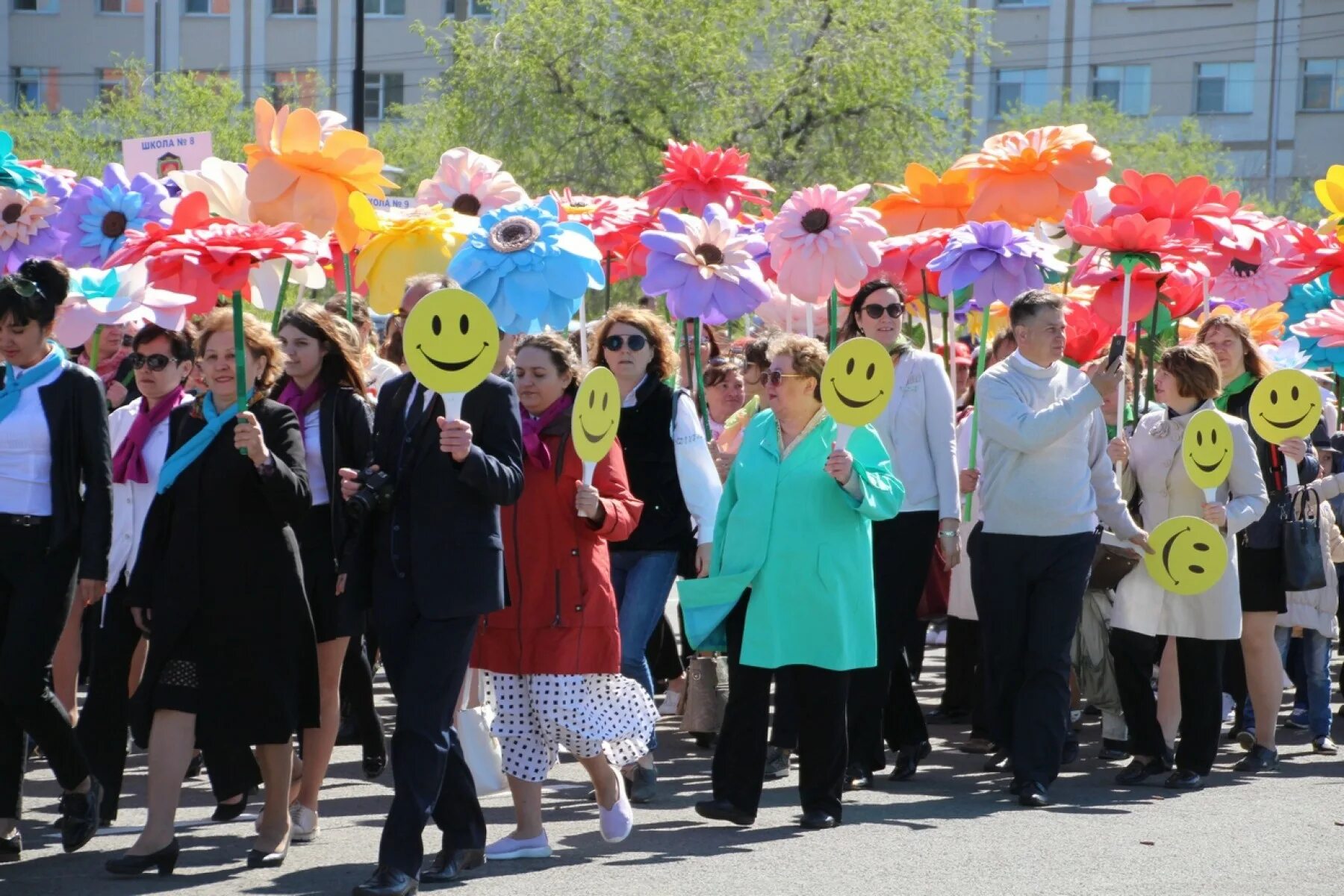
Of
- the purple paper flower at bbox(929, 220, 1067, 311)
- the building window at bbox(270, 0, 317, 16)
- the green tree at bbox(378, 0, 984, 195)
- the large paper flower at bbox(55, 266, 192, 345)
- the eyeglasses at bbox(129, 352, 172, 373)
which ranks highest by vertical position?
the building window at bbox(270, 0, 317, 16)

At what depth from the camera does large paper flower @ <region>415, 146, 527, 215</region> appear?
380 inches

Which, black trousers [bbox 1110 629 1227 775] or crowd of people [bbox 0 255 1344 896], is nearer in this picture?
crowd of people [bbox 0 255 1344 896]

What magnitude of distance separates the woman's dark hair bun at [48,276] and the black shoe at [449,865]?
2.25m

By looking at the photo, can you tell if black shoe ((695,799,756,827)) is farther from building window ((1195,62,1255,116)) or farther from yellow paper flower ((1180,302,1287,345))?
building window ((1195,62,1255,116))

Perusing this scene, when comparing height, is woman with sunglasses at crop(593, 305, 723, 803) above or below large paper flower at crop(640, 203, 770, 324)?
below

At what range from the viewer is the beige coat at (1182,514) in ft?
26.8

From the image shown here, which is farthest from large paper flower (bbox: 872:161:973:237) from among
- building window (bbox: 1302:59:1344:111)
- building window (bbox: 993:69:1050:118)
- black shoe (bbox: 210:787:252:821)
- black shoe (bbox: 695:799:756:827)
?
building window (bbox: 1302:59:1344:111)

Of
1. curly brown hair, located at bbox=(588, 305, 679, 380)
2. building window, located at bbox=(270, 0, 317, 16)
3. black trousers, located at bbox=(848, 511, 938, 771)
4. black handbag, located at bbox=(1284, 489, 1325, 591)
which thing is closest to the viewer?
curly brown hair, located at bbox=(588, 305, 679, 380)

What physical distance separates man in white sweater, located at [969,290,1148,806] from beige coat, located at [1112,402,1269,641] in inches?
25.6

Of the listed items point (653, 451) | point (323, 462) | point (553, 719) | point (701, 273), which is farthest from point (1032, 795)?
point (323, 462)

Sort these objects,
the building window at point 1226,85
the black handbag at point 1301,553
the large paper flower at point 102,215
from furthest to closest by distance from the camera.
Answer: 1. the building window at point 1226,85
2. the large paper flower at point 102,215
3. the black handbag at point 1301,553

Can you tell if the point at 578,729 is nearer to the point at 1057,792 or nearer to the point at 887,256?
the point at 1057,792

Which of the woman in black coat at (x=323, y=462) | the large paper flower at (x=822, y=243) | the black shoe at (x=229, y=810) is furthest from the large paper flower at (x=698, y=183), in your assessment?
the black shoe at (x=229, y=810)

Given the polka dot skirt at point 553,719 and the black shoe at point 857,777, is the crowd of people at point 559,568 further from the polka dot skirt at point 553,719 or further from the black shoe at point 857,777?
the black shoe at point 857,777
